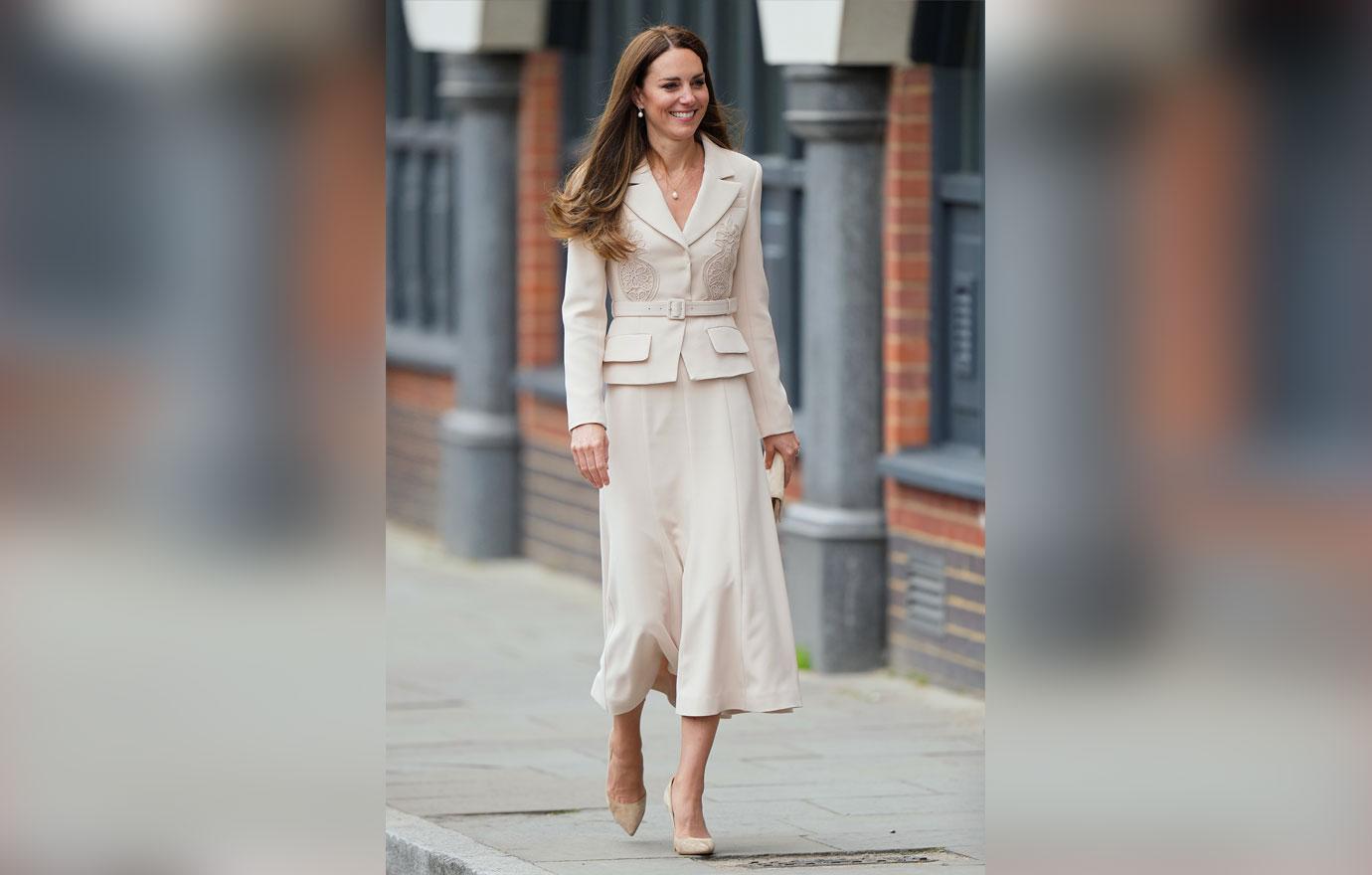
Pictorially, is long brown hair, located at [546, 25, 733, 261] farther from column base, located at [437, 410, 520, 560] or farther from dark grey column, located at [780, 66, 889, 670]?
column base, located at [437, 410, 520, 560]

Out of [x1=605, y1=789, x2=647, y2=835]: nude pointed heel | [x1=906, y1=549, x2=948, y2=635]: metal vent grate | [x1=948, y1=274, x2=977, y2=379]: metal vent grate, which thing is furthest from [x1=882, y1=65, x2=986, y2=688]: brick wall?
[x1=605, y1=789, x2=647, y2=835]: nude pointed heel

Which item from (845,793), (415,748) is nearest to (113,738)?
(845,793)

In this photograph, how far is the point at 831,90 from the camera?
30.5 ft

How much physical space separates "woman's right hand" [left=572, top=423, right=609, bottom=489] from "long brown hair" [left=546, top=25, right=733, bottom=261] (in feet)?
1.37

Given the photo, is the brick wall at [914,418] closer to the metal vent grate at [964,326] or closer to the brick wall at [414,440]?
the metal vent grate at [964,326]

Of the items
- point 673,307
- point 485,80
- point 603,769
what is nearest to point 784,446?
point 673,307

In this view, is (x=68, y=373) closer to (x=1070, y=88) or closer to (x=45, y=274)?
(x=45, y=274)

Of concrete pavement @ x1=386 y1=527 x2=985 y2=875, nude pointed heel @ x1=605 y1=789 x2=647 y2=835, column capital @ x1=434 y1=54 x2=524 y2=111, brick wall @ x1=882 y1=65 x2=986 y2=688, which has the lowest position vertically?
concrete pavement @ x1=386 y1=527 x2=985 y2=875

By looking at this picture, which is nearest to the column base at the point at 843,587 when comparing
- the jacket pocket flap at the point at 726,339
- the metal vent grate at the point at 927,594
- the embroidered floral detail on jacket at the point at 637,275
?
the metal vent grate at the point at 927,594

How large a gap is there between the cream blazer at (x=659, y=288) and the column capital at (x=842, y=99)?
2.93m

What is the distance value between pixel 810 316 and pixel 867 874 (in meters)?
3.67

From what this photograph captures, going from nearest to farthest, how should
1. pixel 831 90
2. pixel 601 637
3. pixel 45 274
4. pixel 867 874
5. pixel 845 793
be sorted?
pixel 45 274, pixel 867 874, pixel 845 793, pixel 831 90, pixel 601 637

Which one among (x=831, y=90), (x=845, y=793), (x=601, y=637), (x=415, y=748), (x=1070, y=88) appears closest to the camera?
(x=1070, y=88)

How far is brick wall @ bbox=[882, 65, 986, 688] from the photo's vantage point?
918 cm
